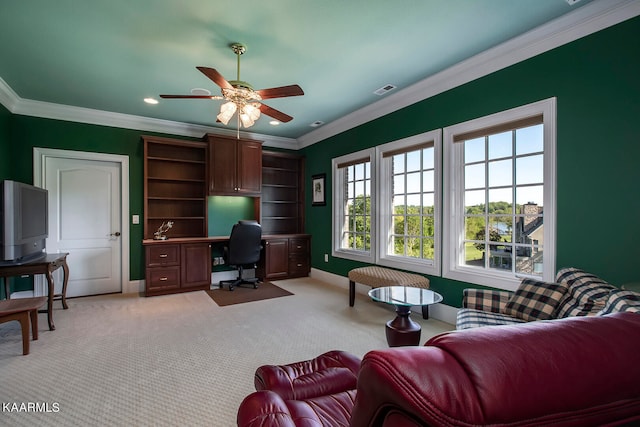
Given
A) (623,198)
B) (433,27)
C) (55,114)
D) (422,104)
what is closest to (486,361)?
(623,198)

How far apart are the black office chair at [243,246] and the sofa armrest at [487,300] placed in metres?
3.24

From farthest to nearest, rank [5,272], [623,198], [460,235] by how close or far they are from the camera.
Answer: [460,235]
[5,272]
[623,198]

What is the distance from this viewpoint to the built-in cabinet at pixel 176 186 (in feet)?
15.8

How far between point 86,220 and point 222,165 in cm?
210

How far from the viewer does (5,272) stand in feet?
9.38

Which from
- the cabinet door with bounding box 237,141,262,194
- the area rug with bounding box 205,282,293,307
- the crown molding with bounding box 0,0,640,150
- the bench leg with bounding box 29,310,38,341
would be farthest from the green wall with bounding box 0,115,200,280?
the bench leg with bounding box 29,310,38,341

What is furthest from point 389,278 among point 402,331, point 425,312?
point 402,331

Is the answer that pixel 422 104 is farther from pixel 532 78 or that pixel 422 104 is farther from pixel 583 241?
pixel 583 241

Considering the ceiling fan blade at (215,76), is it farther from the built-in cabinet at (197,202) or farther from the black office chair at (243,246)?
the black office chair at (243,246)

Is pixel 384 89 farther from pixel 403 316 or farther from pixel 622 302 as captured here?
pixel 622 302

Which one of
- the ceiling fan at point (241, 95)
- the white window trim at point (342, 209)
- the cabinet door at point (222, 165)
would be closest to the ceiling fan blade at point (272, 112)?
the ceiling fan at point (241, 95)

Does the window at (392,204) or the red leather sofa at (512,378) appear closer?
the red leather sofa at (512,378)

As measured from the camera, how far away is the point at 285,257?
550 cm

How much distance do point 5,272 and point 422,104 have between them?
4643 mm
